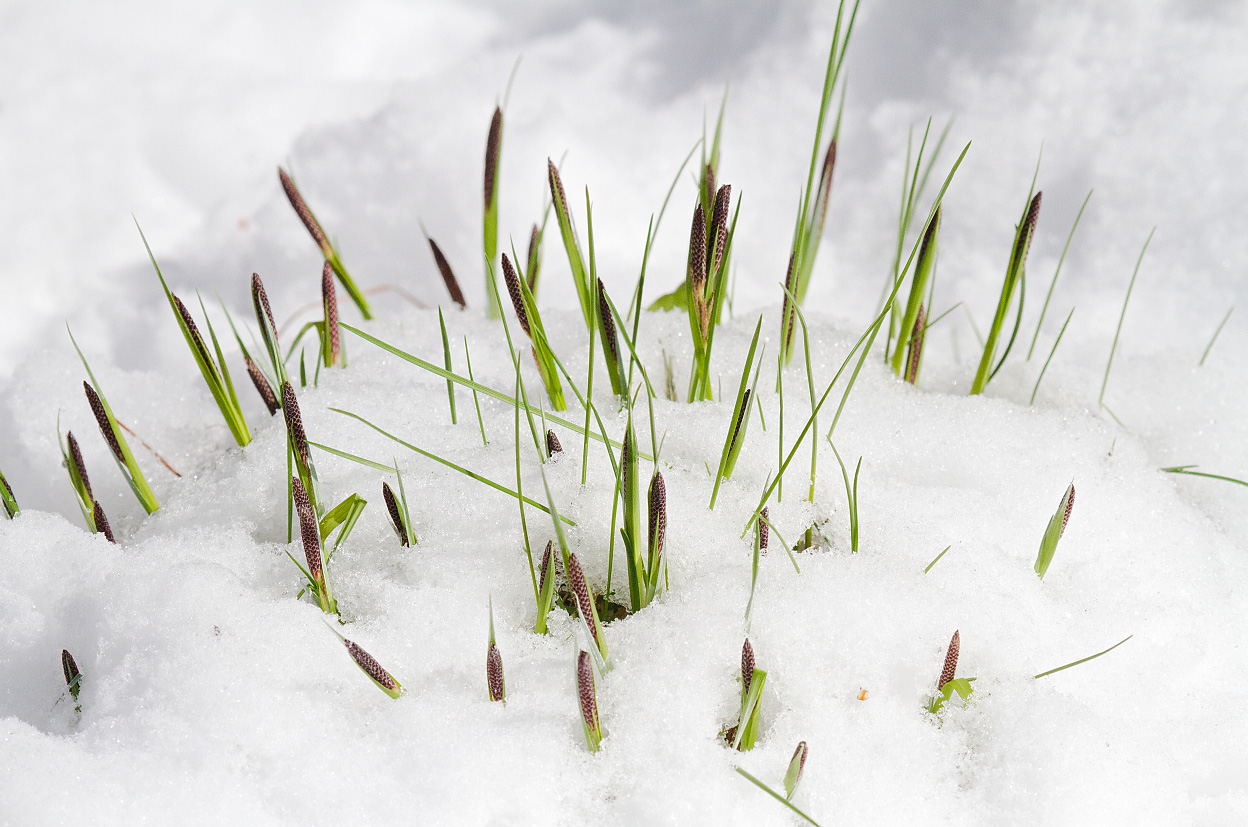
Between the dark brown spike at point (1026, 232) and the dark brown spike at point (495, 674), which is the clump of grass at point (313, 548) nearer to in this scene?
the dark brown spike at point (495, 674)

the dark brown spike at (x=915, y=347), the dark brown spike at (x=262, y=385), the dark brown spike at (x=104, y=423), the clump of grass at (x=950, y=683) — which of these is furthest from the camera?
A: the dark brown spike at (x=915, y=347)

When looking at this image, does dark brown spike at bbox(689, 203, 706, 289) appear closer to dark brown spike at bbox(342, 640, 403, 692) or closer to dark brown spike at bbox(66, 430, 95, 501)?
dark brown spike at bbox(342, 640, 403, 692)

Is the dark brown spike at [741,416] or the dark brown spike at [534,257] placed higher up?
the dark brown spike at [534,257]

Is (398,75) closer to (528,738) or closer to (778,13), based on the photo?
(778,13)

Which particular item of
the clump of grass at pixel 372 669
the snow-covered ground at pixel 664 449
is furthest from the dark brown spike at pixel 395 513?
the clump of grass at pixel 372 669

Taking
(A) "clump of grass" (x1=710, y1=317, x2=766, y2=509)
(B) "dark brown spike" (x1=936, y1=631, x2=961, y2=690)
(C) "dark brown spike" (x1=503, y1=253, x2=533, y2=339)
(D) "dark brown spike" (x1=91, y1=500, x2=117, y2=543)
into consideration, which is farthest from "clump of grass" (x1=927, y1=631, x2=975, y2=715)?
(D) "dark brown spike" (x1=91, y1=500, x2=117, y2=543)

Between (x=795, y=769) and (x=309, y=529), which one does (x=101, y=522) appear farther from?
(x=795, y=769)
